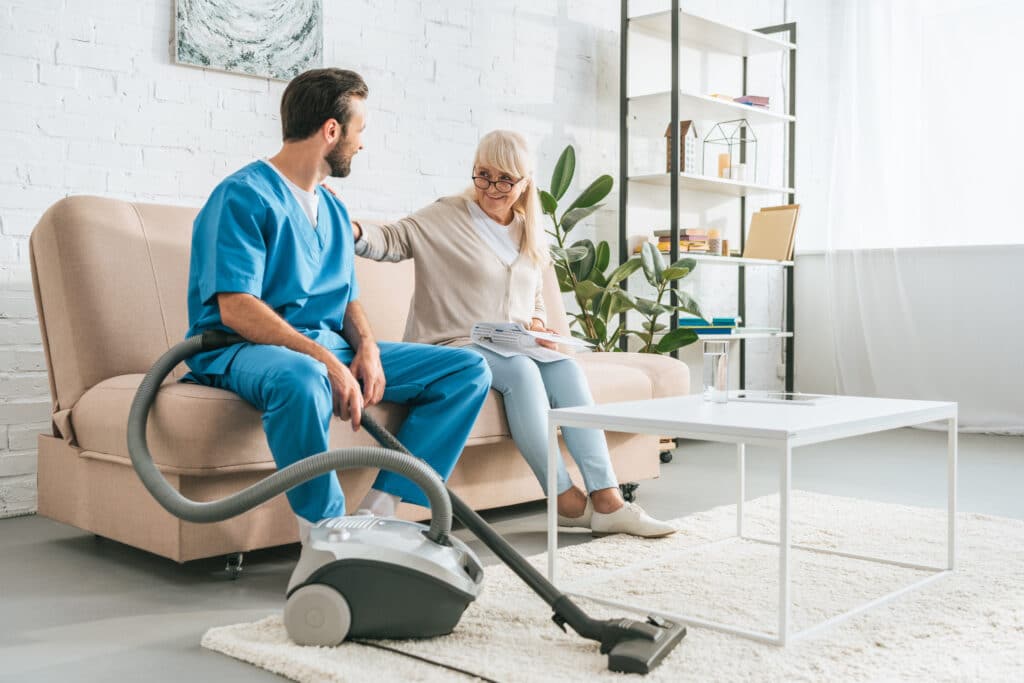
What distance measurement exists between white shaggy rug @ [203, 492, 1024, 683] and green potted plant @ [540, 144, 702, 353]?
1516 mm

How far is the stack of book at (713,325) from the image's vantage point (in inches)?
184

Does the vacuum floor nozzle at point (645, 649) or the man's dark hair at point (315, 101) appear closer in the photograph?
the vacuum floor nozzle at point (645, 649)

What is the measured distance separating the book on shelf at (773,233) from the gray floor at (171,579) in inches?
50.1

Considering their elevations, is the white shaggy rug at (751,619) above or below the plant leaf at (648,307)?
below

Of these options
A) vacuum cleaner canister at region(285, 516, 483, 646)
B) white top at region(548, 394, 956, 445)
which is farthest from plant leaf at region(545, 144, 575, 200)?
vacuum cleaner canister at region(285, 516, 483, 646)

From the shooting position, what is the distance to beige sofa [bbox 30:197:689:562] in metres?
2.03

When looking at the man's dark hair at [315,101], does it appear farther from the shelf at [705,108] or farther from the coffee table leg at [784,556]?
the shelf at [705,108]

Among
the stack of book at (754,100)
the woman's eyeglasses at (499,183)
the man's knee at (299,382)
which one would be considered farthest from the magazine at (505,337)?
the stack of book at (754,100)

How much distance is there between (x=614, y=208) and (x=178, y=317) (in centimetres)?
264

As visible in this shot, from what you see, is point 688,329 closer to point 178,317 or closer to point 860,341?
point 860,341

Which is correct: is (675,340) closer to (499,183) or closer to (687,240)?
(687,240)

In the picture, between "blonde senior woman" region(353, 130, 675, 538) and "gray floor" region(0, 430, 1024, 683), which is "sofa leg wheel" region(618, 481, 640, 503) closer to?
"gray floor" region(0, 430, 1024, 683)

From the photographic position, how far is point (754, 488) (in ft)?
10.9

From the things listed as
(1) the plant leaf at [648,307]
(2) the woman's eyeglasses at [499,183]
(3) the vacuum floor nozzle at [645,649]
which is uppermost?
(2) the woman's eyeglasses at [499,183]
